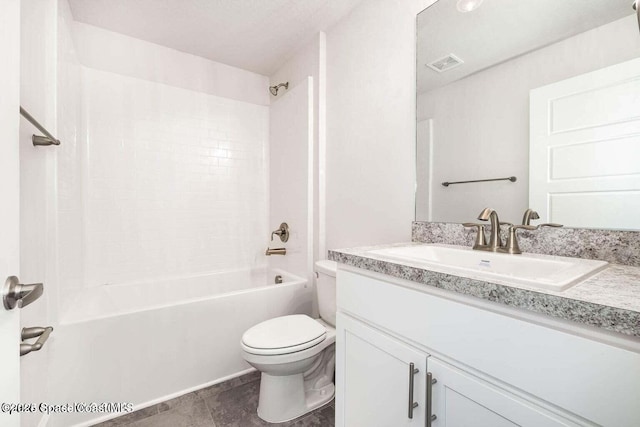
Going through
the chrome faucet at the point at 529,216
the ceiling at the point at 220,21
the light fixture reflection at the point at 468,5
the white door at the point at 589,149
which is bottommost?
the chrome faucet at the point at 529,216

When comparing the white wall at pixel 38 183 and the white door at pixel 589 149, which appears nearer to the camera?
the white door at pixel 589 149

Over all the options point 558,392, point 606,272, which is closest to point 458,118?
point 606,272

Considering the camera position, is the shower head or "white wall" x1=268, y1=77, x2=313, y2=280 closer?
"white wall" x1=268, y1=77, x2=313, y2=280

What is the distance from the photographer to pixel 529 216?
1039mm

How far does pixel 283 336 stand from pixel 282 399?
325mm

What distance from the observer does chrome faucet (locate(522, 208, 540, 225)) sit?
3.38 feet

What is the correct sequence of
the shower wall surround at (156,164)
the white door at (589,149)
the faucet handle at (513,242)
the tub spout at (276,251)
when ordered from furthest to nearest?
the tub spout at (276,251) < the shower wall surround at (156,164) < the faucet handle at (513,242) < the white door at (589,149)

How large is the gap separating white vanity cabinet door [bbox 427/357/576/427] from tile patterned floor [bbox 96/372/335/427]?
0.91 metres

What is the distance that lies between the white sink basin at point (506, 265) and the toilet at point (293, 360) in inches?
25.8

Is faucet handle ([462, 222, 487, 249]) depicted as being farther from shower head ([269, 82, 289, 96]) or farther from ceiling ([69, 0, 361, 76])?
shower head ([269, 82, 289, 96])

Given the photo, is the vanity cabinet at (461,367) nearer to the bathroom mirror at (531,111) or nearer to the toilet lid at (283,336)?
the toilet lid at (283,336)

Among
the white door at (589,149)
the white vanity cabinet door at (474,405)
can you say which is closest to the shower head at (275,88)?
the white door at (589,149)

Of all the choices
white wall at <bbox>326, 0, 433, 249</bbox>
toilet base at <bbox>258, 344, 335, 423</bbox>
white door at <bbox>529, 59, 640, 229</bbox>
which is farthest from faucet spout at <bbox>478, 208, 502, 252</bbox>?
toilet base at <bbox>258, 344, 335, 423</bbox>

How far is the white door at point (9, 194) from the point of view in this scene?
1.59 feet
